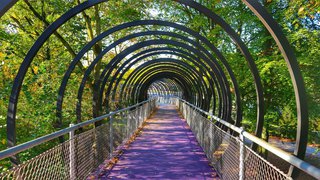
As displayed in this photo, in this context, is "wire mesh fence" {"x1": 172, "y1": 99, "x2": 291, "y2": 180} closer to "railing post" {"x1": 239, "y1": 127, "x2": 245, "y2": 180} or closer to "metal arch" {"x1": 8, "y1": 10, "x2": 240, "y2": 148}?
"railing post" {"x1": 239, "y1": 127, "x2": 245, "y2": 180}

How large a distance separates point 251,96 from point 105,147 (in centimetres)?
1222

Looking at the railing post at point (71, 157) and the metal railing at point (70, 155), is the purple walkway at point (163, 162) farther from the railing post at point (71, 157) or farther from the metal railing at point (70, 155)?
the railing post at point (71, 157)

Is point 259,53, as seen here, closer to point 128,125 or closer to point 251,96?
point 251,96

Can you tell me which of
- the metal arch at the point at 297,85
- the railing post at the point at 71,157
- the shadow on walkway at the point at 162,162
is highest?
the metal arch at the point at 297,85

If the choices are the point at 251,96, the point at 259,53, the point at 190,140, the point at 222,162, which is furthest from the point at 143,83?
the point at 222,162

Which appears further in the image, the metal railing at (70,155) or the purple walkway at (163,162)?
the purple walkway at (163,162)

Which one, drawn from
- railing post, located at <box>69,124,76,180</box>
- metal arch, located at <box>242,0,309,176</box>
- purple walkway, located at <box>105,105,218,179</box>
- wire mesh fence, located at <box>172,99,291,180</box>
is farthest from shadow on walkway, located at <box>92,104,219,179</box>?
metal arch, located at <box>242,0,309,176</box>

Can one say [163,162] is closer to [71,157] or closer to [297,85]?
[71,157]

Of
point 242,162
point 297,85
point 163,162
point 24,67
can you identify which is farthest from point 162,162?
point 297,85

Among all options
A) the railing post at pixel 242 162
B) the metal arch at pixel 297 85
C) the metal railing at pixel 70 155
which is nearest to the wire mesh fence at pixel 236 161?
the railing post at pixel 242 162

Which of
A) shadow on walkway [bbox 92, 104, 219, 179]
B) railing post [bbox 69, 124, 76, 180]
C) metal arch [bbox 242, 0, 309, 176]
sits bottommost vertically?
shadow on walkway [bbox 92, 104, 219, 179]

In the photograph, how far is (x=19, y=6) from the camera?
13586 mm

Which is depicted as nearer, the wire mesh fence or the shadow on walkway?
the wire mesh fence

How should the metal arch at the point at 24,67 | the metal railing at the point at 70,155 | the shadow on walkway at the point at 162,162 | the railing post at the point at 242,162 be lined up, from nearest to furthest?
the metal railing at the point at 70,155
the railing post at the point at 242,162
the metal arch at the point at 24,67
the shadow on walkway at the point at 162,162
